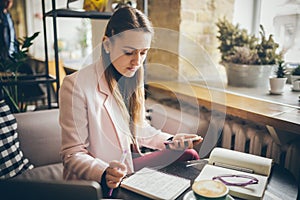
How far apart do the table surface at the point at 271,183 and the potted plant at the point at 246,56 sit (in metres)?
0.82

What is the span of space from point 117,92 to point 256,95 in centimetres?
89

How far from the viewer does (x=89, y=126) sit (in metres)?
1.01

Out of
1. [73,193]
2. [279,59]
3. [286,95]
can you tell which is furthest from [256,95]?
[73,193]

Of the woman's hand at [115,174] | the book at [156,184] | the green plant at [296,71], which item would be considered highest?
the green plant at [296,71]

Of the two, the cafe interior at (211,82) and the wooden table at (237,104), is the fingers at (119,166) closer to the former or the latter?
the cafe interior at (211,82)

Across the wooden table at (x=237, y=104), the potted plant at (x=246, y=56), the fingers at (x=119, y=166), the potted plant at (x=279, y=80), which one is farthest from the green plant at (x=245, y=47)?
the fingers at (x=119, y=166)

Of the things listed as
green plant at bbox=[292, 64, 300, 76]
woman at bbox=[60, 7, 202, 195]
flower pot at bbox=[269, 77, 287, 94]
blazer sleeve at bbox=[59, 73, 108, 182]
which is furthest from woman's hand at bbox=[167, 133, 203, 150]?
green plant at bbox=[292, 64, 300, 76]

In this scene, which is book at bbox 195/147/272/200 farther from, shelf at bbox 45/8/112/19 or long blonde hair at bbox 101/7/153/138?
shelf at bbox 45/8/112/19

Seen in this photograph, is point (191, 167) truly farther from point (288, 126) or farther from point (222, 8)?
point (222, 8)

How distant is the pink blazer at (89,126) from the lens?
961 millimetres

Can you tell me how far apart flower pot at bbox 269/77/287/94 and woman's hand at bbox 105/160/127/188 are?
1.11 metres

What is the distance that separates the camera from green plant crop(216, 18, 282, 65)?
67.1 inches

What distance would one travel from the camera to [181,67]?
199 cm

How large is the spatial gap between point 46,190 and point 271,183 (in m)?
0.70
